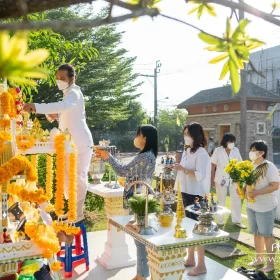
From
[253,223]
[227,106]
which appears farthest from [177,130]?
[253,223]

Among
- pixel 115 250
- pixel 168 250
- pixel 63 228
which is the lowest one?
pixel 115 250

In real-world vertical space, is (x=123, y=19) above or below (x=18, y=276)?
above

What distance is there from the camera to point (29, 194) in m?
2.77

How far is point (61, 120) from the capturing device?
12.4ft

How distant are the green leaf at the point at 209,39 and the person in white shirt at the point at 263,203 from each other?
366 centimetres

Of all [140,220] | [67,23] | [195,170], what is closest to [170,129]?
[195,170]

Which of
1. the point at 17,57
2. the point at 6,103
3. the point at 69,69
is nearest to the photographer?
the point at 17,57

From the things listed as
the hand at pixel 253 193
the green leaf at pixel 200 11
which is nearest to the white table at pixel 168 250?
the hand at pixel 253 193

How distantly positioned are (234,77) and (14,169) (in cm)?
207

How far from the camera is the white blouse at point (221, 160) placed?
6.07 meters

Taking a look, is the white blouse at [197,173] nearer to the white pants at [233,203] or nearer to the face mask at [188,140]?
the face mask at [188,140]

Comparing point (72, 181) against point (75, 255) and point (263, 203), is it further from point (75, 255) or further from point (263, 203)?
point (263, 203)

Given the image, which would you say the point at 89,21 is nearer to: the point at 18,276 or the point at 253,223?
the point at 18,276

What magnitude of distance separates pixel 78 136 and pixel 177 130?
134 ft
